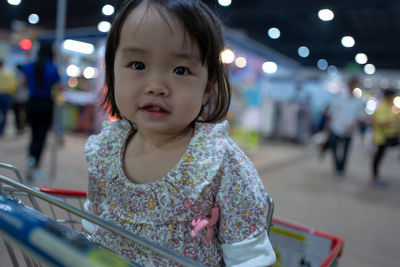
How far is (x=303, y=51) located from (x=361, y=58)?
2490 millimetres

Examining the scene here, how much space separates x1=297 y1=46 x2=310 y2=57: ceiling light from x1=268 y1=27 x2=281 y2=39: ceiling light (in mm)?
2176

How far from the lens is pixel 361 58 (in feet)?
43.9

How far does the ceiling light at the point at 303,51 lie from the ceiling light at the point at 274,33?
2.18 meters

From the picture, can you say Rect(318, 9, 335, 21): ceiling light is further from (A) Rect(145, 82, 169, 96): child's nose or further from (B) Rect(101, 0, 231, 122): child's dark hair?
(A) Rect(145, 82, 169, 96): child's nose

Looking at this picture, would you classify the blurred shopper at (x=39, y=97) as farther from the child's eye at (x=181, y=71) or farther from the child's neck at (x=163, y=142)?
the child's eye at (x=181, y=71)

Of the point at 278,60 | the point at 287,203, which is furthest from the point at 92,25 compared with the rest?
the point at 287,203

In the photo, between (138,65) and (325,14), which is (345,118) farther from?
(138,65)

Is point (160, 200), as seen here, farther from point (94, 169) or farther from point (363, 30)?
point (363, 30)

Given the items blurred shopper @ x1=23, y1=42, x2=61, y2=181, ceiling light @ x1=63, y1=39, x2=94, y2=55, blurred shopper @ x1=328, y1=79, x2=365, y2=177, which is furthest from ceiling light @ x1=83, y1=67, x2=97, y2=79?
blurred shopper @ x1=328, y1=79, x2=365, y2=177

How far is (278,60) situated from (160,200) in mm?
8042

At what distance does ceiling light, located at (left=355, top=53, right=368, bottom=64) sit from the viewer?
1271 cm

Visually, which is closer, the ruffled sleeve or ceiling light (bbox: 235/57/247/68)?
the ruffled sleeve

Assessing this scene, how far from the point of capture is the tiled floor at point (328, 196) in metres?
2.57

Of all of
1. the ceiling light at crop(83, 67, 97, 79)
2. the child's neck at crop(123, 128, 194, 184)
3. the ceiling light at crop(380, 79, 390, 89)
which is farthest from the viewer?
the ceiling light at crop(380, 79, 390, 89)
